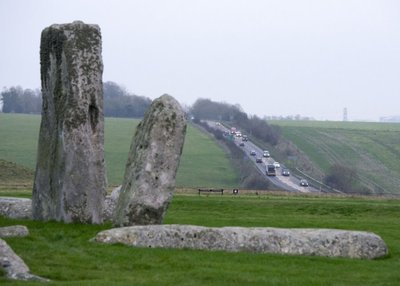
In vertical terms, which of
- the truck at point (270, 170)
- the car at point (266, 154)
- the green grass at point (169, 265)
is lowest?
the truck at point (270, 170)

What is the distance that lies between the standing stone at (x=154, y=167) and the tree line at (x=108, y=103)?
137m

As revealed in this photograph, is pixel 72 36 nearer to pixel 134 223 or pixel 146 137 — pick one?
pixel 146 137

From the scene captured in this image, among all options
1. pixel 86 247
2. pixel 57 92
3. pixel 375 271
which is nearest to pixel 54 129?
pixel 57 92

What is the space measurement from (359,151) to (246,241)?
98102 millimetres

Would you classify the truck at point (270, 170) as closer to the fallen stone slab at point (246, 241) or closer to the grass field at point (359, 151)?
the grass field at point (359, 151)

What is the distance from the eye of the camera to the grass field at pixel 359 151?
324ft

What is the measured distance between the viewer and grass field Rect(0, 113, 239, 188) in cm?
9231

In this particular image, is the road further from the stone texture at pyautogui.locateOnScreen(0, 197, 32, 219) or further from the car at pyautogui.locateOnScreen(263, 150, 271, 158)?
the stone texture at pyautogui.locateOnScreen(0, 197, 32, 219)

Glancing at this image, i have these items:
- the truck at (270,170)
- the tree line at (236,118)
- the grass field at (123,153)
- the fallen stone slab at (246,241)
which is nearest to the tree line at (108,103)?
the tree line at (236,118)

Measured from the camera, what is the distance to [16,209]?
2970 centimetres

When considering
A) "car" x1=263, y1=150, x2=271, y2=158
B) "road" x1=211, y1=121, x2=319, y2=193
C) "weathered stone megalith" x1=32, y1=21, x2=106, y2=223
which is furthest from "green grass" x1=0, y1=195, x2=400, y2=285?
"car" x1=263, y1=150, x2=271, y2=158

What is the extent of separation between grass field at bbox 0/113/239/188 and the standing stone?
2142 inches

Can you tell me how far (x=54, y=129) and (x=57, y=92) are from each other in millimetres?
1056

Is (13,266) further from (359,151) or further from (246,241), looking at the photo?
(359,151)
